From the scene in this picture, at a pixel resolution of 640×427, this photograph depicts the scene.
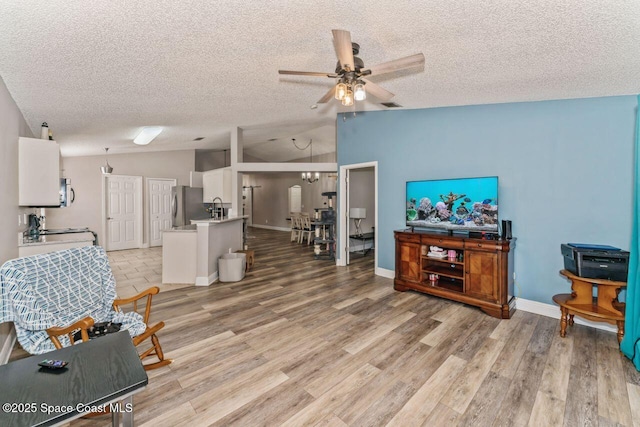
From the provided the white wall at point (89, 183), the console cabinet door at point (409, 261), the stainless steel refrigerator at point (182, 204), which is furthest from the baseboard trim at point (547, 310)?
the white wall at point (89, 183)

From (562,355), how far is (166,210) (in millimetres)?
8892

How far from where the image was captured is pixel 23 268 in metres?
2.01

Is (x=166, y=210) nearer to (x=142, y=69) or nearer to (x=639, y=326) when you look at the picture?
(x=142, y=69)

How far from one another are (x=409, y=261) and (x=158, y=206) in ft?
23.6

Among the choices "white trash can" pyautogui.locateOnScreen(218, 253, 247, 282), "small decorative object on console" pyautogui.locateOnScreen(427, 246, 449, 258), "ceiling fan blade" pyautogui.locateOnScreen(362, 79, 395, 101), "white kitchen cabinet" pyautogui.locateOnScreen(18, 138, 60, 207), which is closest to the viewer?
"ceiling fan blade" pyautogui.locateOnScreen(362, 79, 395, 101)

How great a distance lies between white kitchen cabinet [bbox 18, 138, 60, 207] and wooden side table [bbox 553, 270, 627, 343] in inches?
221

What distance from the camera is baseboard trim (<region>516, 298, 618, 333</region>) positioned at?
303 cm

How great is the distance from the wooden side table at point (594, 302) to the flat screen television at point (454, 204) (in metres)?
0.98

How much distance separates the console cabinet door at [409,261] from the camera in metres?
4.05

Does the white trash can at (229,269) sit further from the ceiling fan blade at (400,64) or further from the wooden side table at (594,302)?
the wooden side table at (594,302)

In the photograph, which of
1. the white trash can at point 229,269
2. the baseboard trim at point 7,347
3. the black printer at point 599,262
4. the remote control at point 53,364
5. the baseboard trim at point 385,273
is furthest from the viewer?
the baseboard trim at point 385,273

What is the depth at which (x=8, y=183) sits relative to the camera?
261 centimetres

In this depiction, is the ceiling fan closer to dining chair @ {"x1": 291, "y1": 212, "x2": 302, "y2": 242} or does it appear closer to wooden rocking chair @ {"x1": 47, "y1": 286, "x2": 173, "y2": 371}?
wooden rocking chair @ {"x1": 47, "y1": 286, "x2": 173, "y2": 371}

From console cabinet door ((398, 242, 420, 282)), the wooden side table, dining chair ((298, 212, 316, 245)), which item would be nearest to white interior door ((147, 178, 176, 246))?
dining chair ((298, 212, 316, 245))
